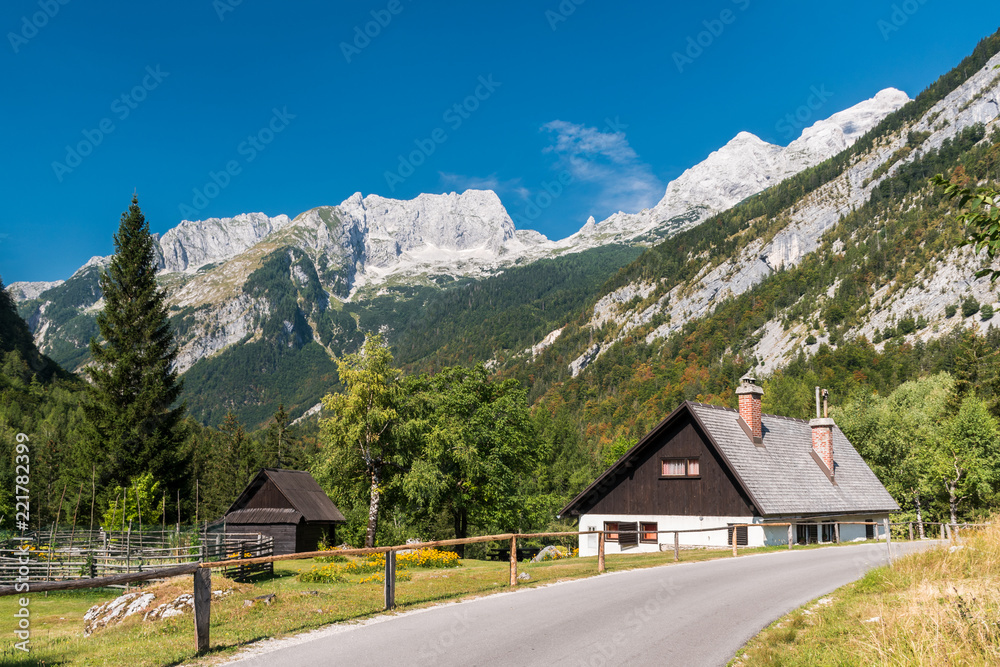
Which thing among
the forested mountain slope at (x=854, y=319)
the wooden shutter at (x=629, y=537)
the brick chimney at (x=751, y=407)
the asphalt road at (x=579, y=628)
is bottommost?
the wooden shutter at (x=629, y=537)

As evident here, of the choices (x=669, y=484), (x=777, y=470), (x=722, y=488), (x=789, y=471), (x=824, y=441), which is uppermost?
(x=824, y=441)

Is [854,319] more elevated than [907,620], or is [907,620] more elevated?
[854,319]

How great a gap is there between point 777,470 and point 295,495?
3148 cm

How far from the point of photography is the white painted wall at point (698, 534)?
1277 inches

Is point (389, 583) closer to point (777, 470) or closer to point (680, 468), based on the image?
point (680, 468)

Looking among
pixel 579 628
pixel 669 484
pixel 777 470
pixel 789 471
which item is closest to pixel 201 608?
pixel 579 628

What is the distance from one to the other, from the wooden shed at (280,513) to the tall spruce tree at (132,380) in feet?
20.2

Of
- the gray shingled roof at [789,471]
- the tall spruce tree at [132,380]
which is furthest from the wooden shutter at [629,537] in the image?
the tall spruce tree at [132,380]

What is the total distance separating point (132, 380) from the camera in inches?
1925

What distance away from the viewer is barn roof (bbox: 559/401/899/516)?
34.1 m

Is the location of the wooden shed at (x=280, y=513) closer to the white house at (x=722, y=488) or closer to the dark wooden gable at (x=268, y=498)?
the dark wooden gable at (x=268, y=498)

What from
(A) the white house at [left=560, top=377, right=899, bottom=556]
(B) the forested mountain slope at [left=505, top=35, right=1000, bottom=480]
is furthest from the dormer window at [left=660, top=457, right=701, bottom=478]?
(B) the forested mountain slope at [left=505, top=35, right=1000, bottom=480]

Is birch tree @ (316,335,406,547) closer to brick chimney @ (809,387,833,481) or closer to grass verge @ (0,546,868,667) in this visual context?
grass verge @ (0,546,868,667)

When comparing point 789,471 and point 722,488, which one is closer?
point 722,488
